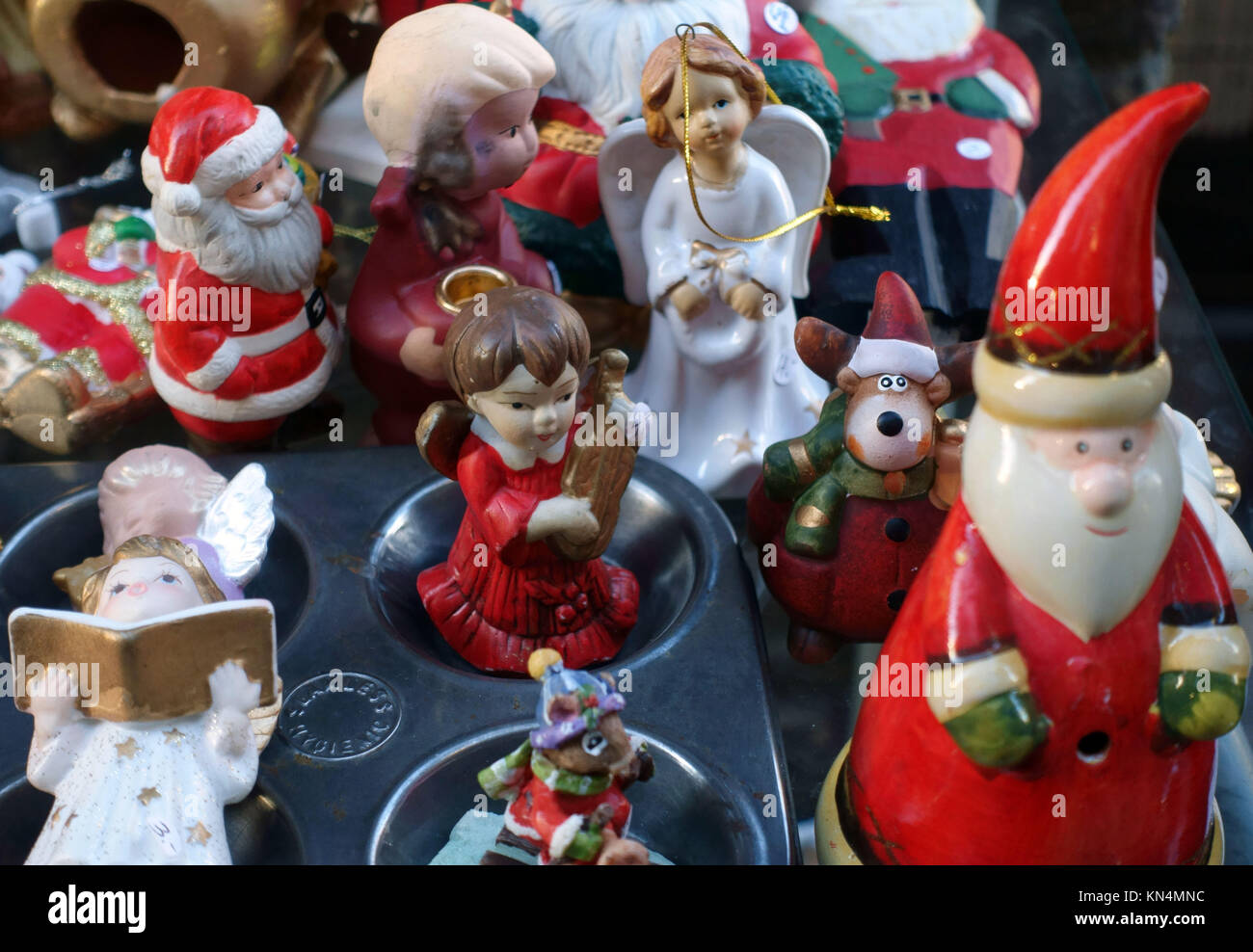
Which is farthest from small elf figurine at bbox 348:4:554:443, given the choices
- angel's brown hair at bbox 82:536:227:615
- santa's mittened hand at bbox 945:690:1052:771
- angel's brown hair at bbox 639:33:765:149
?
santa's mittened hand at bbox 945:690:1052:771

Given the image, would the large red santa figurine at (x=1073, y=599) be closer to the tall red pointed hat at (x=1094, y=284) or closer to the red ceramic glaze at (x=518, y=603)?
the tall red pointed hat at (x=1094, y=284)

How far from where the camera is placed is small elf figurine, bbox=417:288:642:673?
5.82 ft

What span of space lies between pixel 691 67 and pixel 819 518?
2.01 feet

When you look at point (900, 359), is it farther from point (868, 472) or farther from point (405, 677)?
point (405, 677)

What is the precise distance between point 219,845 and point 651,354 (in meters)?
1.05

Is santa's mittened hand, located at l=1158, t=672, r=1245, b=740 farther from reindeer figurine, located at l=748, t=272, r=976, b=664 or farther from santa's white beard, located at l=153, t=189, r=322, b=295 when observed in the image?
santa's white beard, located at l=153, t=189, r=322, b=295

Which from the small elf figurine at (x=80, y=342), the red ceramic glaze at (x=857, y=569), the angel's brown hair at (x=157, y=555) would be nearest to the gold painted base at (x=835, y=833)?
the red ceramic glaze at (x=857, y=569)

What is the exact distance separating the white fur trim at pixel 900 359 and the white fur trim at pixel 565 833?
0.68 m

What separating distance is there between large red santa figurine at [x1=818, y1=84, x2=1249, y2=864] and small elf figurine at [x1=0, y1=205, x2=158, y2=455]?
51.7 inches

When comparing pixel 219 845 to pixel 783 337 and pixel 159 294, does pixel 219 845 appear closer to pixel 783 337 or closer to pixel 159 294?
pixel 159 294

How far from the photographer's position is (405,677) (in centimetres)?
194

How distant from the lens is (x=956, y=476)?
1891 millimetres

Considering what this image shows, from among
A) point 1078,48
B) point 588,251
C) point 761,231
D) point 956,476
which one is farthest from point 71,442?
point 1078,48

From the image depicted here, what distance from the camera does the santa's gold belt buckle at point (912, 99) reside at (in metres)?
2.77
